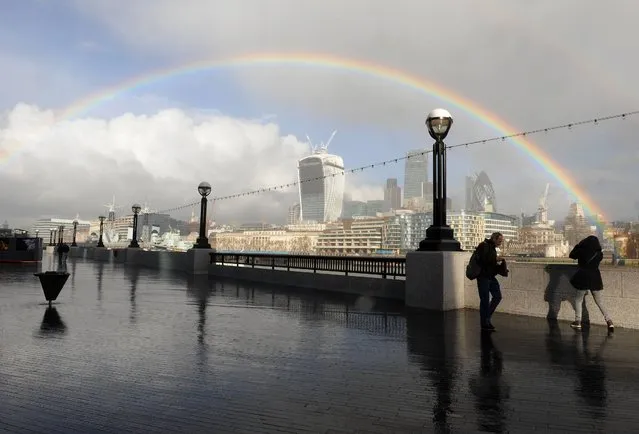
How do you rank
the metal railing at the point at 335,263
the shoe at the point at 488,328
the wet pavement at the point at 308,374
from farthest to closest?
the metal railing at the point at 335,263 < the shoe at the point at 488,328 < the wet pavement at the point at 308,374

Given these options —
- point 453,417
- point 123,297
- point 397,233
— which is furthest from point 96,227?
point 453,417

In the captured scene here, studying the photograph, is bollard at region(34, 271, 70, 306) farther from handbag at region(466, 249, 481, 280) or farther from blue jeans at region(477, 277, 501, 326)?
blue jeans at region(477, 277, 501, 326)

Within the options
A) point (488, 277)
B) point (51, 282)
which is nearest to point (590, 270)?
point (488, 277)

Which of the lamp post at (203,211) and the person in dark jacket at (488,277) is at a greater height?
the lamp post at (203,211)

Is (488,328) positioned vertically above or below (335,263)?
below

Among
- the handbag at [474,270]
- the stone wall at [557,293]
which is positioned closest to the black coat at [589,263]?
the stone wall at [557,293]

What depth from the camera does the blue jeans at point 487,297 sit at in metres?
7.96

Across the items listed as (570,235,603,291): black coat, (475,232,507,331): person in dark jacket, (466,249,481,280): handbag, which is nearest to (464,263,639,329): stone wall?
(570,235,603,291): black coat

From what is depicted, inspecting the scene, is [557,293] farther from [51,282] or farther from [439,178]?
[51,282]

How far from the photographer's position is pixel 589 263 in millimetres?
7973

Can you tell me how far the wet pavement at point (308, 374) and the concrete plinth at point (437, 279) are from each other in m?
1.07

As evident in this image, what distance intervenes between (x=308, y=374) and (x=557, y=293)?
643cm

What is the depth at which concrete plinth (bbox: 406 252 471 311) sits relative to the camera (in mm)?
10375

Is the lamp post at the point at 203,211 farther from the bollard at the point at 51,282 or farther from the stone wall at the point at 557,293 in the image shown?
the stone wall at the point at 557,293
